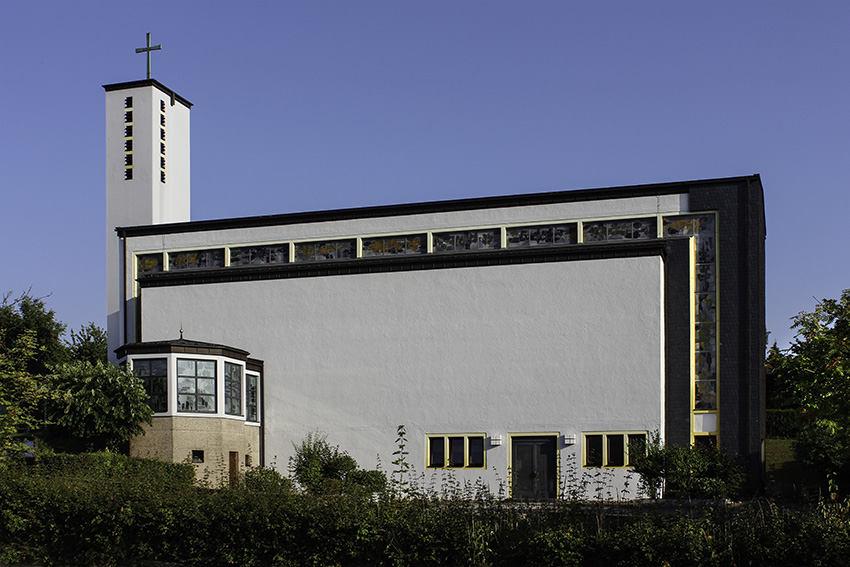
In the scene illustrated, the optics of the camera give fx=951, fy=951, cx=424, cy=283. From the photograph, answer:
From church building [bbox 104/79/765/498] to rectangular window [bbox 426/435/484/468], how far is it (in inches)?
2.1

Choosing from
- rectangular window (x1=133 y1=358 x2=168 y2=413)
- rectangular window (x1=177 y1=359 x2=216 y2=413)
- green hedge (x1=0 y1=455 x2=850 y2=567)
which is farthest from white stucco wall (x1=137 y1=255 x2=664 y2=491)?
green hedge (x1=0 y1=455 x2=850 y2=567)

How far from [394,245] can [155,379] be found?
1015 cm

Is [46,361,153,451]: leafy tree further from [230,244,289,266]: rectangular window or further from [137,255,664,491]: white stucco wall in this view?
[230,244,289,266]: rectangular window

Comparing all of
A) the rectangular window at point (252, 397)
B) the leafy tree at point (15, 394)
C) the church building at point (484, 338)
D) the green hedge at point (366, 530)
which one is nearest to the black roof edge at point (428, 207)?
the church building at point (484, 338)

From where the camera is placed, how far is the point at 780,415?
153ft

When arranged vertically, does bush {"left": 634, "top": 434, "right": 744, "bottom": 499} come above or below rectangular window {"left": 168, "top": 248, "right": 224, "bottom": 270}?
below

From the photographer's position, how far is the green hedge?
1434cm

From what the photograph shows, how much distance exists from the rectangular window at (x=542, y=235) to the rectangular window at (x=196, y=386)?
11.7 m

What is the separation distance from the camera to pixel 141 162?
4256 centimetres

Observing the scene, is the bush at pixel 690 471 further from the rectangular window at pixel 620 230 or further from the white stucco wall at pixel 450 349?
the rectangular window at pixel 620 230

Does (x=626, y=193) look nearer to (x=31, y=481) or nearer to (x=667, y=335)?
(x=667, y=335)

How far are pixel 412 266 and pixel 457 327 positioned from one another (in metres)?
2.83

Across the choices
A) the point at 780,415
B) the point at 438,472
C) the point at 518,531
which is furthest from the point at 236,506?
the point at 780,415

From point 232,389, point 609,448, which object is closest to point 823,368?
point 609,448
